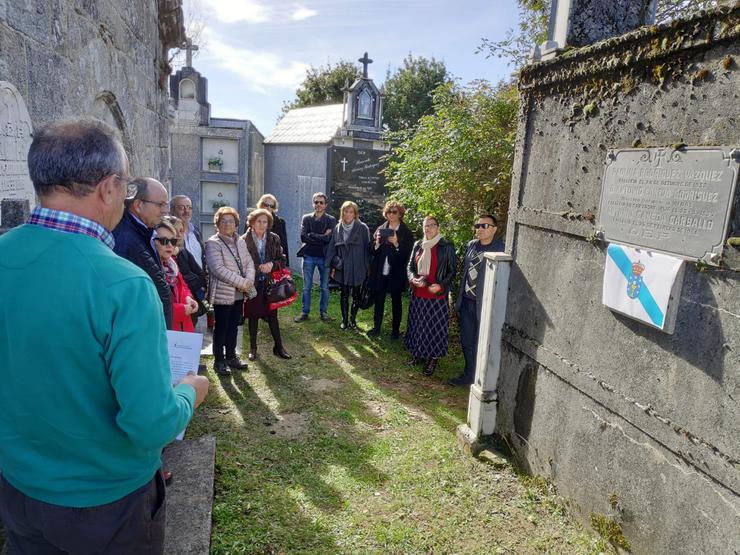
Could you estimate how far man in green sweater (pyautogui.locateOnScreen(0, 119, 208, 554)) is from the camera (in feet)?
4.68

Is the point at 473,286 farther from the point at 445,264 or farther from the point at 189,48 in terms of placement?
the point at 189,48

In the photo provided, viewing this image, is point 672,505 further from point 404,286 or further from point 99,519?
point 404,286

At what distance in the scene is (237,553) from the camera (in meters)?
2.93

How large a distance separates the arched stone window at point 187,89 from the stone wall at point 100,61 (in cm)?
427

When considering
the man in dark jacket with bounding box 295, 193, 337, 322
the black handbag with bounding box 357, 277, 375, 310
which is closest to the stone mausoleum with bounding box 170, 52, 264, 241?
the man in dark jacket with bounding box 295, 193, 337, 322

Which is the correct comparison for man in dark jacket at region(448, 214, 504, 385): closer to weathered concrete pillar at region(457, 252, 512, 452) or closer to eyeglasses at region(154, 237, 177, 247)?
weathered concrete pillar at region(457, 252, 512, 452)

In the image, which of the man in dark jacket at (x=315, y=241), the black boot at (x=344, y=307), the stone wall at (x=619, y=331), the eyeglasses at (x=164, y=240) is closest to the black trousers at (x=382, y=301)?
the black boot at (x=344, y=307)

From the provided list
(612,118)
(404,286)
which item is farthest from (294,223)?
(612,118)

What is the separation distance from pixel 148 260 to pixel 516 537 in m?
2.84

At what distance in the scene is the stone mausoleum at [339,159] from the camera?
9977 millimetres

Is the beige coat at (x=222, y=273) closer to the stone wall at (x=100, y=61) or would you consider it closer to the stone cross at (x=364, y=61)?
the stone wall at (x=100, y=61)

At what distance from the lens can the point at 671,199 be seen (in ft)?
8.54

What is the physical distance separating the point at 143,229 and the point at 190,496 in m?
1.65

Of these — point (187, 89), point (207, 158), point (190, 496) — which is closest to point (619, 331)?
point (190, 496)
